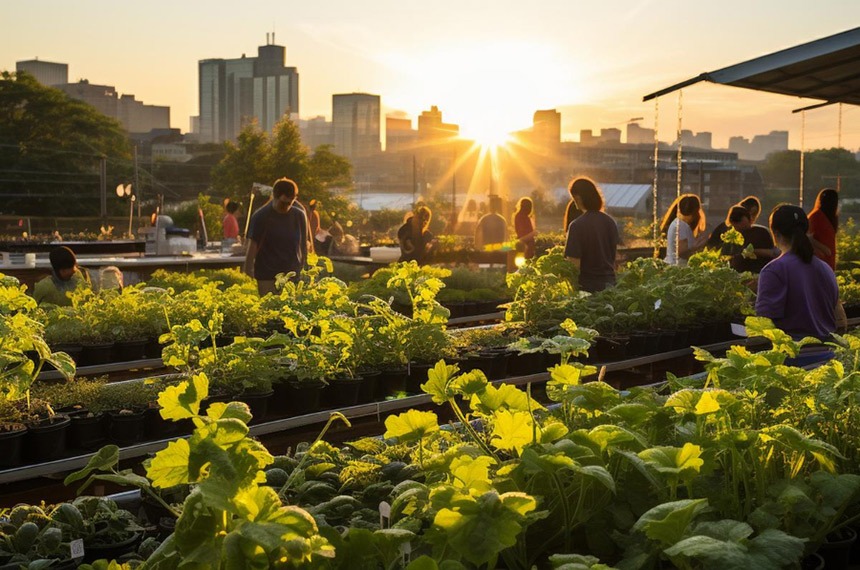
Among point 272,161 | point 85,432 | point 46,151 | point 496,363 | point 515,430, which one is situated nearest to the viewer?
point 515,430

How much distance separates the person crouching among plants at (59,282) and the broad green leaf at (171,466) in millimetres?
5064

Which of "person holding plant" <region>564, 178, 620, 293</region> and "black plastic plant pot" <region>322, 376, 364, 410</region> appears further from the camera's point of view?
"person holding plant" <region>564, 178, 620, 293</region>

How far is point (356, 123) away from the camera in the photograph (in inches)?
6594

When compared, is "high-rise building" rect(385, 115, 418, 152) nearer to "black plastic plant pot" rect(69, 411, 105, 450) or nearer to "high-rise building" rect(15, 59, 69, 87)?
"high-rise building" rect(15, 59, 69, 87)

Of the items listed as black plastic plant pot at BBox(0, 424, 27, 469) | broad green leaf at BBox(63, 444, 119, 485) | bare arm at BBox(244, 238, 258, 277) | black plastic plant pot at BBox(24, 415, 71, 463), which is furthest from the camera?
bare arm at BBox(244, 238, 258, 277)

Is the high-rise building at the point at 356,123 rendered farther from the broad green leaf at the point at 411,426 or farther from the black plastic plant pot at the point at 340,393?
the broad green leaf at the point at 411,426

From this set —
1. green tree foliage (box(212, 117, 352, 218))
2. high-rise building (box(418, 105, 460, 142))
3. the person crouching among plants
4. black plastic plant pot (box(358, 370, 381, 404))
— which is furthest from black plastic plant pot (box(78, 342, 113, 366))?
high-rise building (box(418, 105, 460, 142))

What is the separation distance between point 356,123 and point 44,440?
16727 centimetres

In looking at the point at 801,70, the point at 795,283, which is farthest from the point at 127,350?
the point at 801,70

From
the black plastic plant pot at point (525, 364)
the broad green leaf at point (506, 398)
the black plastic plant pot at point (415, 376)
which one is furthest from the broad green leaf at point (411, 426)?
the black plastic plant pot at point (525, 364)

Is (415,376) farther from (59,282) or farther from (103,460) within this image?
(59,282)

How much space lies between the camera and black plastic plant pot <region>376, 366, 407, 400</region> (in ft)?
13.3

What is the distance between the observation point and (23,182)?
153 ft

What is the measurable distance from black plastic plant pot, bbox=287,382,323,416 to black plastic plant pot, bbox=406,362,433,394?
0.49 metres
